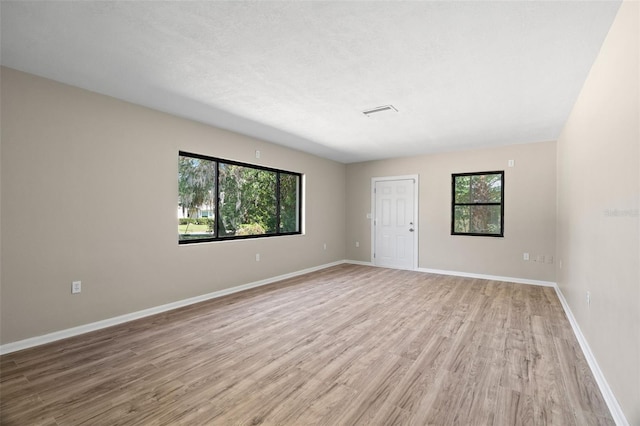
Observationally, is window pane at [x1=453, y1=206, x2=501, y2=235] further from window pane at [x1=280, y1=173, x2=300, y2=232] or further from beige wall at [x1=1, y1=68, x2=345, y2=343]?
beige wall at [x1=1, y1=68, x2=345, y2=343]

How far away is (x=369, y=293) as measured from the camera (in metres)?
4.64

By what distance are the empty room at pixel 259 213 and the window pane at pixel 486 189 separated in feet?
1.70

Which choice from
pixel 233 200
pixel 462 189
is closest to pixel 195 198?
pixel 233 200

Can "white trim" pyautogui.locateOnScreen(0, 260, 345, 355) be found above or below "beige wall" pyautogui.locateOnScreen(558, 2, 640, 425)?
below

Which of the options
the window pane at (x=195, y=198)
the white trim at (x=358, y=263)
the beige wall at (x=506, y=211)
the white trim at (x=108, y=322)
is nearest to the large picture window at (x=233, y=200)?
the window pane at (x=195, y=198)

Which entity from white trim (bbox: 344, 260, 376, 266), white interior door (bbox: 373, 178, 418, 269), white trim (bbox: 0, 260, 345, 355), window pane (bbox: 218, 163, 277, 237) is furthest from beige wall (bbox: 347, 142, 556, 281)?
white trim (bbox: 0, 260, 345, 355)

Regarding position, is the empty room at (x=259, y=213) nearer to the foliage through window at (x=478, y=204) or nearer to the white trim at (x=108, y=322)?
the white trim at (x=108, y=322)

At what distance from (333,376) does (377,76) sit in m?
2.56

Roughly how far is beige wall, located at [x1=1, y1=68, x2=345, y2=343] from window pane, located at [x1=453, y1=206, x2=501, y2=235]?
4373mm

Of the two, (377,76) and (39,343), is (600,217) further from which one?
(39,343)

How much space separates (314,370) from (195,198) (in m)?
2.91

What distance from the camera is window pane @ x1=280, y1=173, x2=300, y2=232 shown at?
5820mm

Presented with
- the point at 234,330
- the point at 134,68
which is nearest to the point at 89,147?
the point at 134,68

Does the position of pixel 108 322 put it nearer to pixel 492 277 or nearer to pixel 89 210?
pixel 89 210
